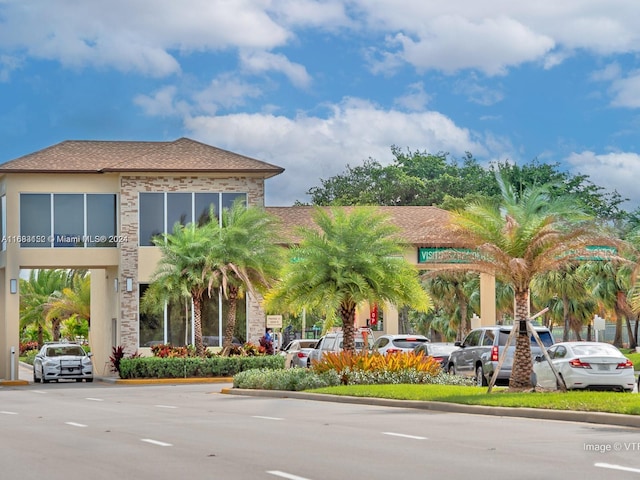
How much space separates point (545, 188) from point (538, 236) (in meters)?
1.89

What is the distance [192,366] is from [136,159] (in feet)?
33.9

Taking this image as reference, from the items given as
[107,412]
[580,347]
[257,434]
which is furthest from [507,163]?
[257,434]

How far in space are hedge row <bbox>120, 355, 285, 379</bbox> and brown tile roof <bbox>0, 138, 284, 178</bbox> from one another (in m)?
8.53

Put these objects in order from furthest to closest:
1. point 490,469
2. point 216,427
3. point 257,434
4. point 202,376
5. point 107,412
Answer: point 202,376 → point 107,412 → point 216,427 → point 257,434 → point 490,469

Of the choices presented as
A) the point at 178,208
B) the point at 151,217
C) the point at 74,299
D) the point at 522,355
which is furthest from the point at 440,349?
the point at 74,299

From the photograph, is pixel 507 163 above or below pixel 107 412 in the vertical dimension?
above

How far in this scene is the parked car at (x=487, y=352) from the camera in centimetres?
3250

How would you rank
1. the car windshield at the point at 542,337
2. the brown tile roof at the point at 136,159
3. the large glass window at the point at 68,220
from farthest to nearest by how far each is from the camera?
the large glass window at the point at 68,220 < the brown tile roof at the point at 136,159 < the car windshield at the point at 542,337

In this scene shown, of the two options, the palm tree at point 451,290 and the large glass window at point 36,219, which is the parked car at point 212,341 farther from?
the palm tree at point 451,290

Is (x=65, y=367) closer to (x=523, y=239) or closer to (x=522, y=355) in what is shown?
(x=522, y=355)

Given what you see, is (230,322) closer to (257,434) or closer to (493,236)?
(493,236)

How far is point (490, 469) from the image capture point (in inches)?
510

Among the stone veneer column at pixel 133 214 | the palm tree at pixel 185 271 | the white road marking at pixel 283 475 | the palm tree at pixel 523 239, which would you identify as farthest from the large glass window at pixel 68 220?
the white road marking at pixel 283 475

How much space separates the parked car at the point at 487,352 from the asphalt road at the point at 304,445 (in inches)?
280
